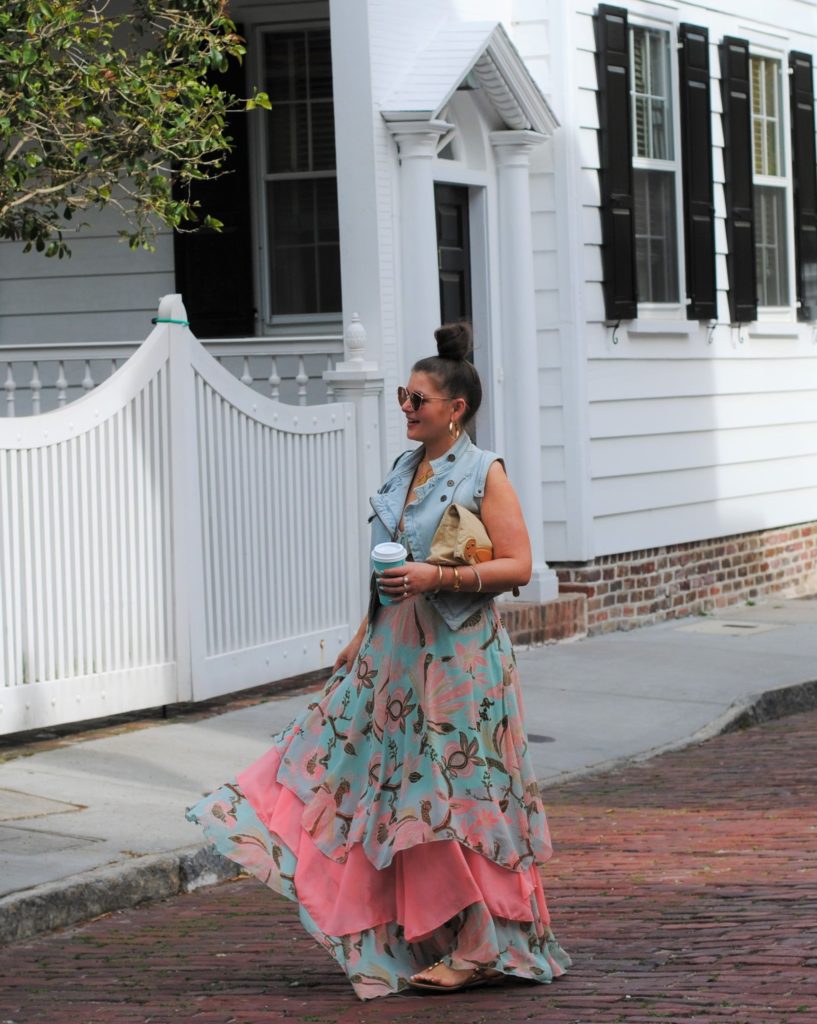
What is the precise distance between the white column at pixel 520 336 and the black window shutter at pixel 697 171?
1.92 metres

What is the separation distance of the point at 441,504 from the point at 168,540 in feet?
13.6

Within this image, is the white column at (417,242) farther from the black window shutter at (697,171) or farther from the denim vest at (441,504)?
the denim vest at (441,504)

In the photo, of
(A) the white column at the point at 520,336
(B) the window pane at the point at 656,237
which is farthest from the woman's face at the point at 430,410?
(B) the window pane at the point at 656,237

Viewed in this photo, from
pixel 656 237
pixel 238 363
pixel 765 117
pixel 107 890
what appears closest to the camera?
pixel 107 890

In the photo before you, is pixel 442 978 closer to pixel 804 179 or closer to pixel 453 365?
pixel 453 365

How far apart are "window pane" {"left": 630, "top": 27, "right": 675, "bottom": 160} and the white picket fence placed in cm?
428

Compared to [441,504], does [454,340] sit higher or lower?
higher

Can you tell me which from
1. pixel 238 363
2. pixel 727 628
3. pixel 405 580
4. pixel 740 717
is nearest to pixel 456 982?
pixel 405 580

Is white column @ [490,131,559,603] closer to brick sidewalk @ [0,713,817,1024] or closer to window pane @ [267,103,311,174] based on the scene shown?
window pane @ [267,103,311,174]

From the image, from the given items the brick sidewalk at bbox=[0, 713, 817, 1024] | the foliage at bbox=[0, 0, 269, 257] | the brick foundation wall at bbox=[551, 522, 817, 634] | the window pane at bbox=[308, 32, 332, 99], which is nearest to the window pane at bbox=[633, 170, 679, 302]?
the brick foundation wall at bbox=[551, 522, 817, 634]

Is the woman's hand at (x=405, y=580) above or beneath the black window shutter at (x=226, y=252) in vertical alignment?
beneath

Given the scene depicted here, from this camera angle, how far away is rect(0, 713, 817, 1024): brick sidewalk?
198 inches

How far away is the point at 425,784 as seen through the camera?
520 centimetres

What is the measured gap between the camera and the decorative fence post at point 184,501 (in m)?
9.34
